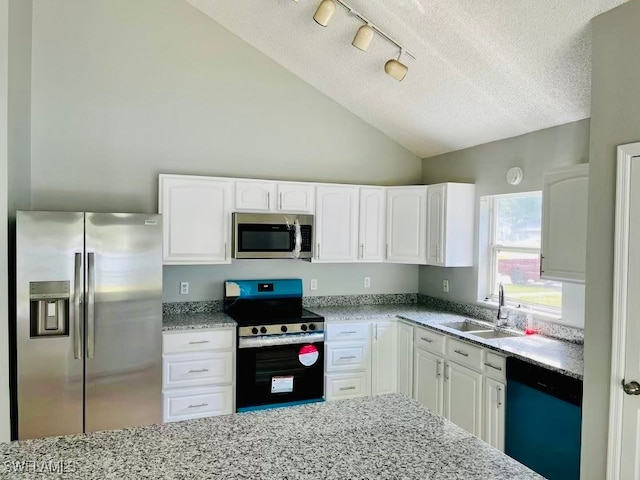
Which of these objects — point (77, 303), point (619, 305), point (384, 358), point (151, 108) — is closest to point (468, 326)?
point (384, 358)

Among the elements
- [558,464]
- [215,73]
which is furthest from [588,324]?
[215,73]

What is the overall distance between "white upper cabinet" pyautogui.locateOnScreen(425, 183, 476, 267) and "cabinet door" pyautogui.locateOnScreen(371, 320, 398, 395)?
0.74 meters

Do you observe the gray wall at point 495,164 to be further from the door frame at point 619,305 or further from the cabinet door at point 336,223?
the door frame at point 619,305

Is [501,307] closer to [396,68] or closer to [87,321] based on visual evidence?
[396,68]

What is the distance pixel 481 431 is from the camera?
3127mm

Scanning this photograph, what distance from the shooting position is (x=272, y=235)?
394 centimetres

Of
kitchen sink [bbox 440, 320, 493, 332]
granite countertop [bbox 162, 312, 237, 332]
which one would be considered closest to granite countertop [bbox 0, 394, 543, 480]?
granite countertop [bbox 162, 312, 237, 332]

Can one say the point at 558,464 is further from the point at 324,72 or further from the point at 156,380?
the point at 324,72

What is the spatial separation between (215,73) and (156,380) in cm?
259

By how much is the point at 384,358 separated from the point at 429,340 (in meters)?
0.55

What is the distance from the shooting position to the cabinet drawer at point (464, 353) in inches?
124

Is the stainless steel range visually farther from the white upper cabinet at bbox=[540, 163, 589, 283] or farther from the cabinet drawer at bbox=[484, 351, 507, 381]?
the white upper cabinet at bbox=[540, 163, 589, 283]

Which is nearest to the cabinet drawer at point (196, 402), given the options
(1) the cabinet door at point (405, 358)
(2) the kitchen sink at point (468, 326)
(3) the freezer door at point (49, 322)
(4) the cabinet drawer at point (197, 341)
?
(4) the cabinet drawer at point (197, 341)

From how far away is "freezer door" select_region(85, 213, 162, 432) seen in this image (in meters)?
3.09
